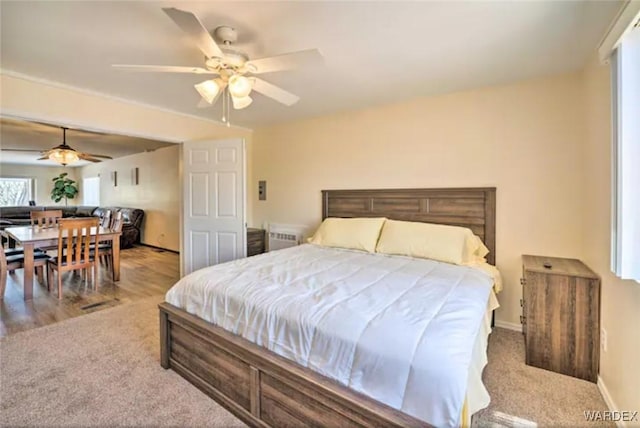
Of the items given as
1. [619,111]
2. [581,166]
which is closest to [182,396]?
[619,111]

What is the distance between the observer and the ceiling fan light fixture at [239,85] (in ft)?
Result: 6.73

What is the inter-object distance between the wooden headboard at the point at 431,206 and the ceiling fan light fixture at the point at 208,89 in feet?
7.00

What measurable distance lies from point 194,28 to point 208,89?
0.60 meters

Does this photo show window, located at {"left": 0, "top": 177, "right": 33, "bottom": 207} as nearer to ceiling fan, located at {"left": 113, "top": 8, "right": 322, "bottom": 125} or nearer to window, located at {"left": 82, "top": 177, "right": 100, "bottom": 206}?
window, located at {"left": 82, "top": 177, "right": 100, "bottom": 206}

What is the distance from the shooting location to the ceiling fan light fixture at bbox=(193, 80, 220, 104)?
6.80 ft

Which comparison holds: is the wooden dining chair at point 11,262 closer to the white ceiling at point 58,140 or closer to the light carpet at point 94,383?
the light carpet at point 94,383

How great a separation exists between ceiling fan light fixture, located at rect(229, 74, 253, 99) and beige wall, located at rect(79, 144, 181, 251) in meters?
4.33

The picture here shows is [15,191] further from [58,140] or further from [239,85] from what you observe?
[239,85]

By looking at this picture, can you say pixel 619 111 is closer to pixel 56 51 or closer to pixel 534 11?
pixel 534 11

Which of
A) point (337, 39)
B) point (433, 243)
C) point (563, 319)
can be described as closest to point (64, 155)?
point (337, 39)

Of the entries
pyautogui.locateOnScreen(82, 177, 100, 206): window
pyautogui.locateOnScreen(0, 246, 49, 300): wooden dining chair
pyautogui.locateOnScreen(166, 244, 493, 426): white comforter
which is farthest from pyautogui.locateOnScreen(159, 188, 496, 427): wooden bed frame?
pyautogui.locateOnScreen(82, 177, 100, 206): window

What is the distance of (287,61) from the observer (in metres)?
1.85

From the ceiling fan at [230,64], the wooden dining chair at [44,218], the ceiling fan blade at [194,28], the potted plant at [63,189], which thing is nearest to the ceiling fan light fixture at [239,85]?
the ceiling fan at [230,64]

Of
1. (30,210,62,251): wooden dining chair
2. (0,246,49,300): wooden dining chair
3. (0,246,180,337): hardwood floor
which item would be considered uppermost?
(30,210,62,251): wooden dining chair
